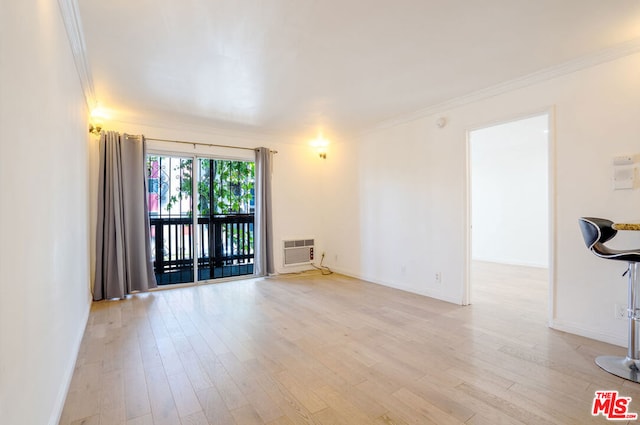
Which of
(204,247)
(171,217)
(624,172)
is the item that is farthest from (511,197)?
(171,217)

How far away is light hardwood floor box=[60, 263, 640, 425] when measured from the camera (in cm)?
173

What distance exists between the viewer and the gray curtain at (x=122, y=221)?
3.88 meters

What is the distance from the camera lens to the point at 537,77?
296 cm

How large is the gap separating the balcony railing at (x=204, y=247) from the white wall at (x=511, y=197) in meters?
4.53

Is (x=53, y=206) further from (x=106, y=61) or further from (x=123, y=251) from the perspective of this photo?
(x=123, y=251)

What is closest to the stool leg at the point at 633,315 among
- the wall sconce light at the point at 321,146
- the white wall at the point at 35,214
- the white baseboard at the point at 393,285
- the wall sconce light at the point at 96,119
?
the white baseboard at the point at 393,285

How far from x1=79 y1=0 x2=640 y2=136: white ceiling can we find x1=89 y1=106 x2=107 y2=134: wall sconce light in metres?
0.26

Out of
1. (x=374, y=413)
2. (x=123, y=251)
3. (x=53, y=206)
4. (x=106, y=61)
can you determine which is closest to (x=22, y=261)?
(x=53, y=206)

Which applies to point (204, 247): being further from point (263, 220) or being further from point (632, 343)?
point (632, 343)

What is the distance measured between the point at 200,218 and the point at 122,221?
42.1 inches

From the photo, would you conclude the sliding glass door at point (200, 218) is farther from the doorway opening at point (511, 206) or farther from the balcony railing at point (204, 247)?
the doorway opening at point (511, 206)

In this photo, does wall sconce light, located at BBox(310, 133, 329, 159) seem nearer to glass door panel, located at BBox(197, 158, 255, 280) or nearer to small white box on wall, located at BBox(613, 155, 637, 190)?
glass door panel, located at BBox(197, 158, 255, 280)

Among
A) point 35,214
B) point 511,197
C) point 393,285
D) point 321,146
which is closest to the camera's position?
point 35,214

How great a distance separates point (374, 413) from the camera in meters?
1.71
